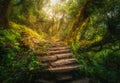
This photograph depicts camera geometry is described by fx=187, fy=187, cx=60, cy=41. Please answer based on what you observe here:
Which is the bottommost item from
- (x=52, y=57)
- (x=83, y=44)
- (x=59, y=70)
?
(x=59, y=70)

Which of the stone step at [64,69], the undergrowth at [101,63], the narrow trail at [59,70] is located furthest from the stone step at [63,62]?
the undergrowth at [101,63]

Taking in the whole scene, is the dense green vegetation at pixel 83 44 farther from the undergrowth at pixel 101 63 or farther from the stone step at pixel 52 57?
the stone step at pixel 52 57

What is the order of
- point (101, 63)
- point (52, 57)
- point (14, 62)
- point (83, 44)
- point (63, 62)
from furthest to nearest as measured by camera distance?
point (83, 44)
point (101, 63)
point (52, 57)
point (63, 62)
point (14, 62)

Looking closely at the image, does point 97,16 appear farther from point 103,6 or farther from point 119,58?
point 119,58

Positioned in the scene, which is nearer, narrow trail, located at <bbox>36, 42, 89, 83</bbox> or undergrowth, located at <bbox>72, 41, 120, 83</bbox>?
narrow trail, located at <bbox>36, 42, 89, 83</bbox>

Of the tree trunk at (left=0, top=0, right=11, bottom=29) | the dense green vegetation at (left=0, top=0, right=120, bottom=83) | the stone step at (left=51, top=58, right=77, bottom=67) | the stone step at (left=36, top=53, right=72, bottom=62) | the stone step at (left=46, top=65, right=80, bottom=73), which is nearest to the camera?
the dense green vegetation at (left=0, top=0, right=120, bottom=83)

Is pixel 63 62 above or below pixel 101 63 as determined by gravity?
above

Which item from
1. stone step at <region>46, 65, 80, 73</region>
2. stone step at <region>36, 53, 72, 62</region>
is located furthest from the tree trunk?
stone step at <region>46, 65, 80, 73</region>

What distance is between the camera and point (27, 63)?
661 cm

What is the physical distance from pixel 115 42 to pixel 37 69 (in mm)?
3806

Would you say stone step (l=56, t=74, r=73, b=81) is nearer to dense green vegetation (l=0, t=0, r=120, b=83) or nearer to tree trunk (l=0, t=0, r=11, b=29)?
dense green vegetation (l=0, t=0, r=120, b=83)

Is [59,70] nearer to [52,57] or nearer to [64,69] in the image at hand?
[64,69]

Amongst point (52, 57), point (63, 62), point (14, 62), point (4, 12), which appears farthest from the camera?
point (4, 12)

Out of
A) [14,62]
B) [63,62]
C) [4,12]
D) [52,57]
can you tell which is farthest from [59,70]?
[4,12]
